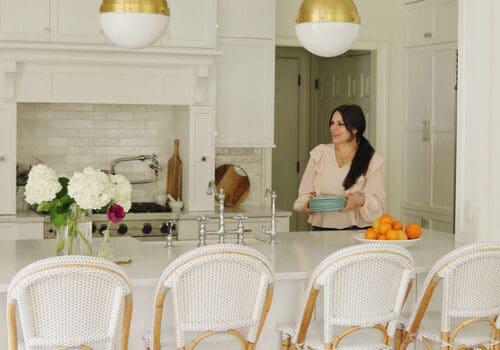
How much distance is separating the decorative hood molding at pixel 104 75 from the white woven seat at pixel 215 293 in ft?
9.61

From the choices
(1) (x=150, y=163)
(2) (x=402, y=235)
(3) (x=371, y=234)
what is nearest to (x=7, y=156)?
(1) (x=150, y=163)

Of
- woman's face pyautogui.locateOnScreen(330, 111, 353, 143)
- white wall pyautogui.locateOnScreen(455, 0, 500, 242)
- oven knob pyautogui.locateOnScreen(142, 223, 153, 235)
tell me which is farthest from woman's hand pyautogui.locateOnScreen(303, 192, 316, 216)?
oven knob pyautogui.locateOnScreen(142, 223, 153, 235)

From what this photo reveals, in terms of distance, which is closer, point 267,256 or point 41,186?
point 41,186

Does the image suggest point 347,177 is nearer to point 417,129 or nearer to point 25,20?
point 417,129

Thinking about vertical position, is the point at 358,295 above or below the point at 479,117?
below

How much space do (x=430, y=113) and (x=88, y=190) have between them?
150 inches

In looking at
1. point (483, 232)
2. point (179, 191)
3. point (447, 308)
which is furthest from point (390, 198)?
point (447, 308)

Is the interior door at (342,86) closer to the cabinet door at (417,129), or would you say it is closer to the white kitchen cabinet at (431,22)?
the cabinet door at (417,129)

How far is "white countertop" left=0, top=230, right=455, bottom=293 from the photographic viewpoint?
12.2 ft

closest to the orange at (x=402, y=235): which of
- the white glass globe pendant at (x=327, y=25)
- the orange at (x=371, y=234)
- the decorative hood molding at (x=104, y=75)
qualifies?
the orange at (x=371, y=234)

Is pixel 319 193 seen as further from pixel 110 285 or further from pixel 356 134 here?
pixel 110 285

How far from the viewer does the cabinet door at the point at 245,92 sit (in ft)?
21.6

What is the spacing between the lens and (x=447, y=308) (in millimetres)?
3770

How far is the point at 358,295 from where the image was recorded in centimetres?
358
